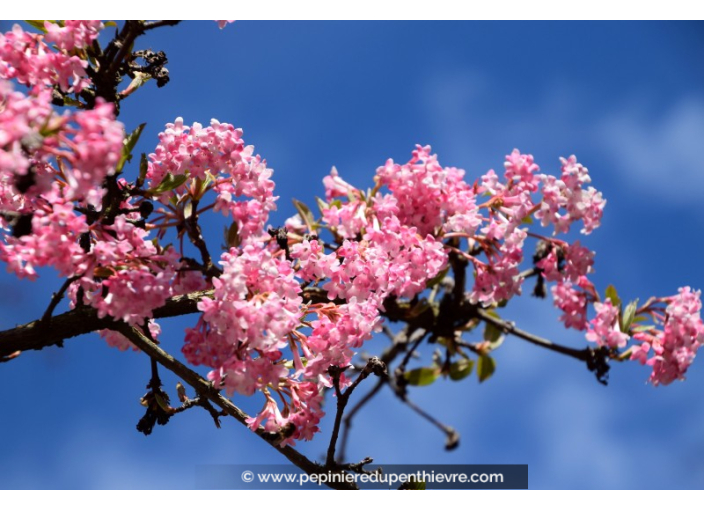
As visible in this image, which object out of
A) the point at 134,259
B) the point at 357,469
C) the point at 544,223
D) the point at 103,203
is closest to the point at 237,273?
the point at 134,259

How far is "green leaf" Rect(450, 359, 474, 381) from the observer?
16.0 feet

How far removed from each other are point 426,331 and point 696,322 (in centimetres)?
144

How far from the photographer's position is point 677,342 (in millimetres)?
3629

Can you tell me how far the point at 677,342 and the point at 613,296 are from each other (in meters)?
0.39

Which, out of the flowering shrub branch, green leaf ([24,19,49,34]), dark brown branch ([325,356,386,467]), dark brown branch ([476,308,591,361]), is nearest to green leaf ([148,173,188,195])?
the flowering shrub branch

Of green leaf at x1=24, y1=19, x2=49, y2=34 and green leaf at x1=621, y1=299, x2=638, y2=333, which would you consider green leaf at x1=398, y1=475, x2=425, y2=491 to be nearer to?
green leaf at x1=621, y1=299, x2=638, y2=333

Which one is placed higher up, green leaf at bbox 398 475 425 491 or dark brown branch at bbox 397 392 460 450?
dark brown branch at bbox 397 392 460 450

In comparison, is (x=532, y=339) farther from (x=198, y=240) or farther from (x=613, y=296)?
(x=198, y=240)

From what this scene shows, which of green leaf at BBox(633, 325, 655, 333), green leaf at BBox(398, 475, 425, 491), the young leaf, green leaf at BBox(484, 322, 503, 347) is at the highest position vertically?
green leaf at BBox(484, 322, 503, 347)

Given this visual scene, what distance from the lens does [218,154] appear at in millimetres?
2996

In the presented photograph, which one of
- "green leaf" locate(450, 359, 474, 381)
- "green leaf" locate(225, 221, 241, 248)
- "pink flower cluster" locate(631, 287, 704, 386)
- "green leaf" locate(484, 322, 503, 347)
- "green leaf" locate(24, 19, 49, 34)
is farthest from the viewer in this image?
"green leaf" locate(450, 359, 474, 381)

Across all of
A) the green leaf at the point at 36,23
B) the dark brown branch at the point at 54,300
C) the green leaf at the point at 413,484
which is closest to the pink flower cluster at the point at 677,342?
the green leaf at the point at 413,484

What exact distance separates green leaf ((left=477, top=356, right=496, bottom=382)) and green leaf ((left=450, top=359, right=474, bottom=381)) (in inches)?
2.2

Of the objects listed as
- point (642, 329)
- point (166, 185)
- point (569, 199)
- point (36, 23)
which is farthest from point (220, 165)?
point (642, 329)
